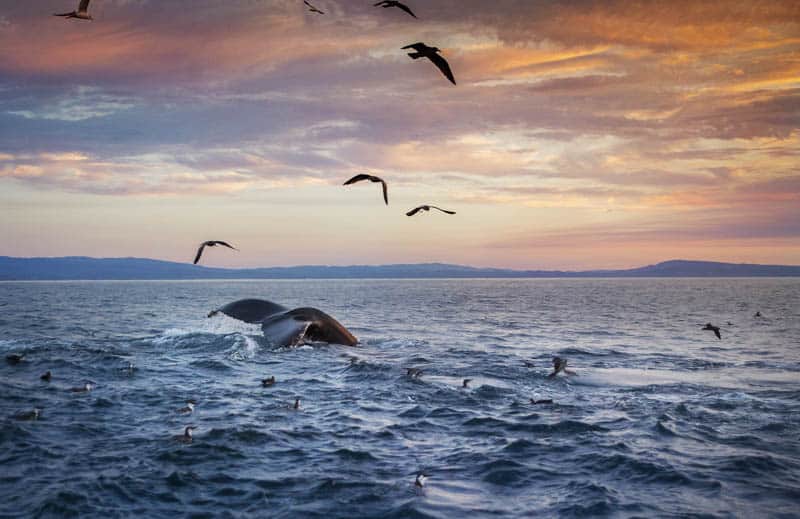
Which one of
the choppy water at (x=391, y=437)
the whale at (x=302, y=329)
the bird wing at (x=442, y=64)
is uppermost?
the bird wing at (x=442, y=64)

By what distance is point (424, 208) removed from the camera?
35.8ft

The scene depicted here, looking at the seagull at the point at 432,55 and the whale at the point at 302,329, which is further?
the whale at the point at 302,329

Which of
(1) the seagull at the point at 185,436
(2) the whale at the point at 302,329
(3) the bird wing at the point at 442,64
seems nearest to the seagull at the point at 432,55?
(3) the bird wing at the point at 442,64

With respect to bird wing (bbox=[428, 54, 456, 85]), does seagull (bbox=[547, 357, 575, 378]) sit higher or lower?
lower

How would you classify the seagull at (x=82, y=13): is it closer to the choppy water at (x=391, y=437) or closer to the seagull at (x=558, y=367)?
the choppy water at (x=391, y=437)

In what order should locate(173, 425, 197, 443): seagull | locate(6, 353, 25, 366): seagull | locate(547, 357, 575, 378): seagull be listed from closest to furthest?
locate(173, 425, 197, 443): seagull
locate(547, 357, 575, 378): seagull
locate(6, 353, 25, 366): seagull

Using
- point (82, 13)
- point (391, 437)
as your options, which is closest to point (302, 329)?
point (391, 437)

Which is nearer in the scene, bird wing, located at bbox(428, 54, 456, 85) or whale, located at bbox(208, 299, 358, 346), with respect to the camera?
bird wing, located at bbox(428, 54, 456, 85)

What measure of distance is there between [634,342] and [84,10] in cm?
3063

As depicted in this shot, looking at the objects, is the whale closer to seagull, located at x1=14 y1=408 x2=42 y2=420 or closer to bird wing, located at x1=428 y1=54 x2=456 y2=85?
seagull, located at x1=14 y1=408 x2=42 y2=420

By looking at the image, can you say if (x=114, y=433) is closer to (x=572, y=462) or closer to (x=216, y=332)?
(x=572, y=462)

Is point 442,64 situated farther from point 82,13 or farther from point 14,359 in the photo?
point 14,359

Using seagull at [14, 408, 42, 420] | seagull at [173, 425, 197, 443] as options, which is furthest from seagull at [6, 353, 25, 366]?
seagull at [173, 425, 197, 443]

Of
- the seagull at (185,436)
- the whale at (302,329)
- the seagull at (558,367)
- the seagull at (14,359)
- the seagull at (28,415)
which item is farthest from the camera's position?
the whale at (302,329)
